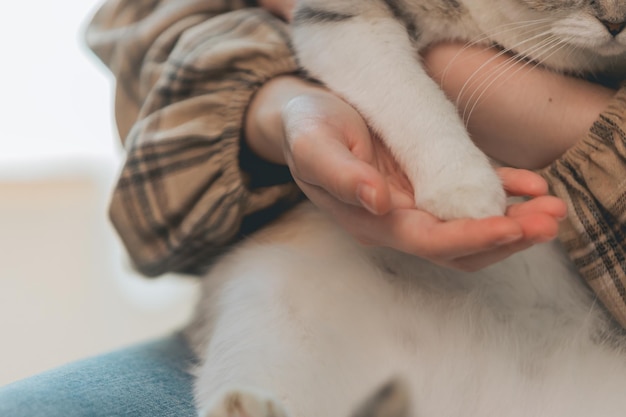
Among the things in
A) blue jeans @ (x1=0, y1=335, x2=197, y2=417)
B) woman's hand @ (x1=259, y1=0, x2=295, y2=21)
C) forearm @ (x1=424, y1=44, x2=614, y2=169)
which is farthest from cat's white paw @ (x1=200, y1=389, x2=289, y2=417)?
woman's hand @ (x1=259, y1=0, x2=295, y2=21)

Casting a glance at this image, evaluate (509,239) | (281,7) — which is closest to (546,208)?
(509,239)

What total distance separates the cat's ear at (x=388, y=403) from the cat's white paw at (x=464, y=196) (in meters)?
0.16

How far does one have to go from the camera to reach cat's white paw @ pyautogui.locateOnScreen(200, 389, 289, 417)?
0.62 m

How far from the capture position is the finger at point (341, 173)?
1.75 ft

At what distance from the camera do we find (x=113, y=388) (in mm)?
754

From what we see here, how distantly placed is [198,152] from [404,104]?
273mm

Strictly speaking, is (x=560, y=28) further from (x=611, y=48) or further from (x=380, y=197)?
(x=380, y=197)

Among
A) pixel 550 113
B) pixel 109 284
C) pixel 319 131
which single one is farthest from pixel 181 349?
pixel 109 284

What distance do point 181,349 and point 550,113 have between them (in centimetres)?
54

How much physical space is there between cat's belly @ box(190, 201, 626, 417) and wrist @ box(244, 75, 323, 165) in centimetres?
11

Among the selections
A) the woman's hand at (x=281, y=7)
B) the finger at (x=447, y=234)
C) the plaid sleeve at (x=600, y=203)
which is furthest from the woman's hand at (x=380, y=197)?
the woman's hand at (x=281, y=7)

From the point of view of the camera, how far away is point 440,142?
2.26ft

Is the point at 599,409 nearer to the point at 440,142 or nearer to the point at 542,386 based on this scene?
the point at 542,386

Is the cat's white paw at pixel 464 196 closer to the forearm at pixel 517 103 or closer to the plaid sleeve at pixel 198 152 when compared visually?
the forearm at pixel 517 103
